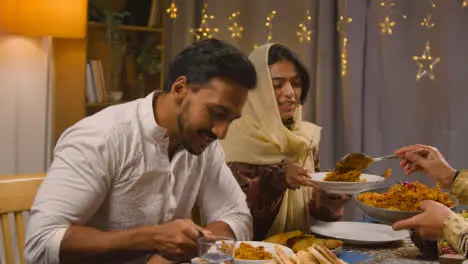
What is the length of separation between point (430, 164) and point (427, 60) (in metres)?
1.14

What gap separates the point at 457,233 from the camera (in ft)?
5.58

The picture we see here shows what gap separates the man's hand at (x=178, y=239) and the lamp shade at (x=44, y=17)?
7.37 ft

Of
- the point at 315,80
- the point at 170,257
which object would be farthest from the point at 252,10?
the point at 170,257

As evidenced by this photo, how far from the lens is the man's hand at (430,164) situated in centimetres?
232

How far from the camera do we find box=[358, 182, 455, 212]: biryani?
2041 mm

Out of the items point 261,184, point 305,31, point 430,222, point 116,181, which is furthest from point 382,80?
point 116,181

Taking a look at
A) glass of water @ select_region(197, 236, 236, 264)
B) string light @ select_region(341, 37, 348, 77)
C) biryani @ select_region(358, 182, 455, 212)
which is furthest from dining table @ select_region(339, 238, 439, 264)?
string light @ select_region(341, 37, 348, 77)

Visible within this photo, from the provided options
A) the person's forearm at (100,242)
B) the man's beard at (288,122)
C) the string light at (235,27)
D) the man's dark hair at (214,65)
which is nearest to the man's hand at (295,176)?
the man's beard at (288,122)

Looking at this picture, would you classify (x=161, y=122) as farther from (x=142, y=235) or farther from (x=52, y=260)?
(x=52, y=260)

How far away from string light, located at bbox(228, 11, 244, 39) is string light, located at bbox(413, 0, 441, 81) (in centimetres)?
110

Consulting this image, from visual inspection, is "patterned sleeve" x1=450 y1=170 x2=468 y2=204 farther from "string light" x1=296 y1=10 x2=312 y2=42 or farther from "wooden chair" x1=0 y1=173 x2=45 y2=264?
"string light" x1=296 y1=10 x2=312 y2=42

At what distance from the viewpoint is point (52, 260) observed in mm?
1585

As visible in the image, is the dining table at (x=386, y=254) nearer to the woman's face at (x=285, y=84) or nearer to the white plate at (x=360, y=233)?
the white plate at (x=360, y=233)

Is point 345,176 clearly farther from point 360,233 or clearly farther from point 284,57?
point 284,57
